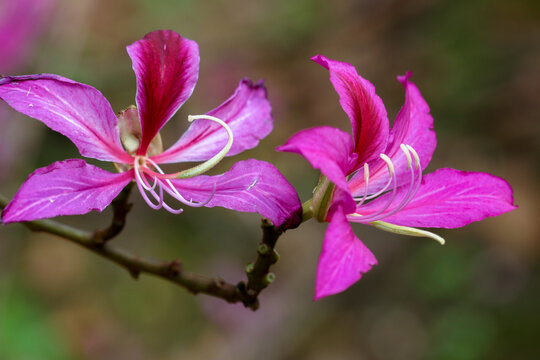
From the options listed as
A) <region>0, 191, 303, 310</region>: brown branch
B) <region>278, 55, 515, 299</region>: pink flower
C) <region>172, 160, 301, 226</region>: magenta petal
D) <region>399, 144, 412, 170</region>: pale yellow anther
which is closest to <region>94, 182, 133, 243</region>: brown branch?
<region>0, 191, 303, 310</region>: brown branch

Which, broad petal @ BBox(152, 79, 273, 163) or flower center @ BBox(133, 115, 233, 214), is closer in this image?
flower center @ BBox(133, 115, 233, 214)

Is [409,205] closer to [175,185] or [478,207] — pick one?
[478,207]

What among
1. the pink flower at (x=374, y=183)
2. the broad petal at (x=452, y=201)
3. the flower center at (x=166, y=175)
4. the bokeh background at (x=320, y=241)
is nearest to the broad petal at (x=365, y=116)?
the pink flower at (x=374, y=183)

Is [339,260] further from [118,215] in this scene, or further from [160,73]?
[118,215]

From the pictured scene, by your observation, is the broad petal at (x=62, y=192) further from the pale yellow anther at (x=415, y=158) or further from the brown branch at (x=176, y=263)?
the pale yellow anther at (x=415, y=158)

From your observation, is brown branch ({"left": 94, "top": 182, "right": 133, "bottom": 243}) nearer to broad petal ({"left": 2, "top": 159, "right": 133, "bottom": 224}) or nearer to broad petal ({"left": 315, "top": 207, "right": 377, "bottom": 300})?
broad petal ({"left": 2, "top": 159, "right": 133, "bottom": 224})

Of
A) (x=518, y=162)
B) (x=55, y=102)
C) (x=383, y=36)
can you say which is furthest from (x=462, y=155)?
(x=55, y=102)
